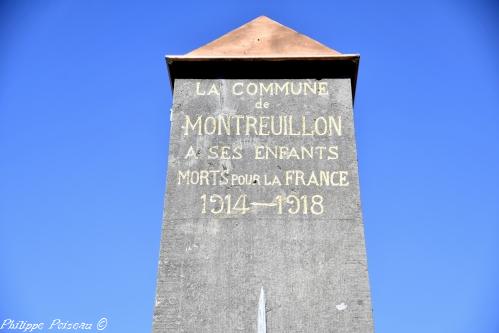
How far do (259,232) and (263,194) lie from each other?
20.8 inches

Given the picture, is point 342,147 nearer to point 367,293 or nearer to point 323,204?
point 323,204

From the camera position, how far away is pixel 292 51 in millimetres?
9094

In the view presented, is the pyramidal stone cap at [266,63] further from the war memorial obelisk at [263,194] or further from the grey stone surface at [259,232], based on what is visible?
the grey stone surface at [259,232]

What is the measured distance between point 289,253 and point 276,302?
2.07 feet

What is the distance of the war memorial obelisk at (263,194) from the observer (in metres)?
7.51

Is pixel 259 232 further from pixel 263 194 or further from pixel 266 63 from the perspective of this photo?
pixel 266 63

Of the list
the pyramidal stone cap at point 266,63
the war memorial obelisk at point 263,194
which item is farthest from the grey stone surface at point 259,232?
the pyramidal stone cap at point 266,63

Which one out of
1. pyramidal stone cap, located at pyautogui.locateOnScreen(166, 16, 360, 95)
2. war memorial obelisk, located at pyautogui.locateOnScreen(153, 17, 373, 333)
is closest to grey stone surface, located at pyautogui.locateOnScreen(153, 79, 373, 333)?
war memorial obelisk, located at pyautogui.locateOnScreen(153, 17, 373, 333)

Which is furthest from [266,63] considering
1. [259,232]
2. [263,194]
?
[259,232]

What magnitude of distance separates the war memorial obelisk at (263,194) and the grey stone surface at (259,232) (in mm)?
13

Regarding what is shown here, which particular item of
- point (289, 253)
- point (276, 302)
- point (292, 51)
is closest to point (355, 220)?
point (289, 253)

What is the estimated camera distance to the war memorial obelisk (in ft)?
24.6

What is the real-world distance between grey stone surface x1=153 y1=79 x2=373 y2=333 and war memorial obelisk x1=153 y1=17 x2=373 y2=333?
13 millimetres

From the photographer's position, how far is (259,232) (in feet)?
26.1
